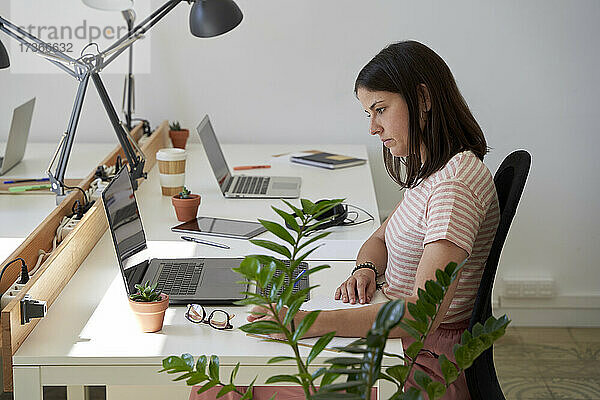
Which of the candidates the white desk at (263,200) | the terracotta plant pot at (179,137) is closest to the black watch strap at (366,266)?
the white desk at (263,200)

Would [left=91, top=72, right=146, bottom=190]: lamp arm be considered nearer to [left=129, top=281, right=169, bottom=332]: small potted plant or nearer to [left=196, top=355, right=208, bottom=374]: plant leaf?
[left=129, top=281, right=169, bottom=332]: small potted plant

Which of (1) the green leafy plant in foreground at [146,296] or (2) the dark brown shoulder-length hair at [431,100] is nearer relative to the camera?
(1) the green leafy plant in foreground at [146,296]

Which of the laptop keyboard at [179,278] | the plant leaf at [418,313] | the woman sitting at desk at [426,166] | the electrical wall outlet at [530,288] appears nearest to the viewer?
the plant leaf at [418,313]

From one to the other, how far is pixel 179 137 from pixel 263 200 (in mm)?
751

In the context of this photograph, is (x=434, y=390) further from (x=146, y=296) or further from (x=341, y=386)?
(x=146, y=296)

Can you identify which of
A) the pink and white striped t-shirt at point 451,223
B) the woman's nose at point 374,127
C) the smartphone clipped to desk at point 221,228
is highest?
the woman's nose at point 374,127

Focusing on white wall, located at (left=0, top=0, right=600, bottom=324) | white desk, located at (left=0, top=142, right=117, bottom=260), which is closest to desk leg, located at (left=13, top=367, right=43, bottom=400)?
white desk, located at (left=0, top=142, right=117, bottom=260)

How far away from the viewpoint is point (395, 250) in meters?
1.68

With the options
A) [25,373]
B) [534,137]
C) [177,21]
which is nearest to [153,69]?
[177,21]

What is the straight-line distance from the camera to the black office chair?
59.5 inches

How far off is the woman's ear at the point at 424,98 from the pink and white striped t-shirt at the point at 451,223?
0.39 feet

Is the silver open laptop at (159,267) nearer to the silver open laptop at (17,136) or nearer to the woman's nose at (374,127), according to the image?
the woman's nose at (374,127)

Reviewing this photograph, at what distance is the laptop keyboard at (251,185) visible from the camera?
2588mm

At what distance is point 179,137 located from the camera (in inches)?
123
